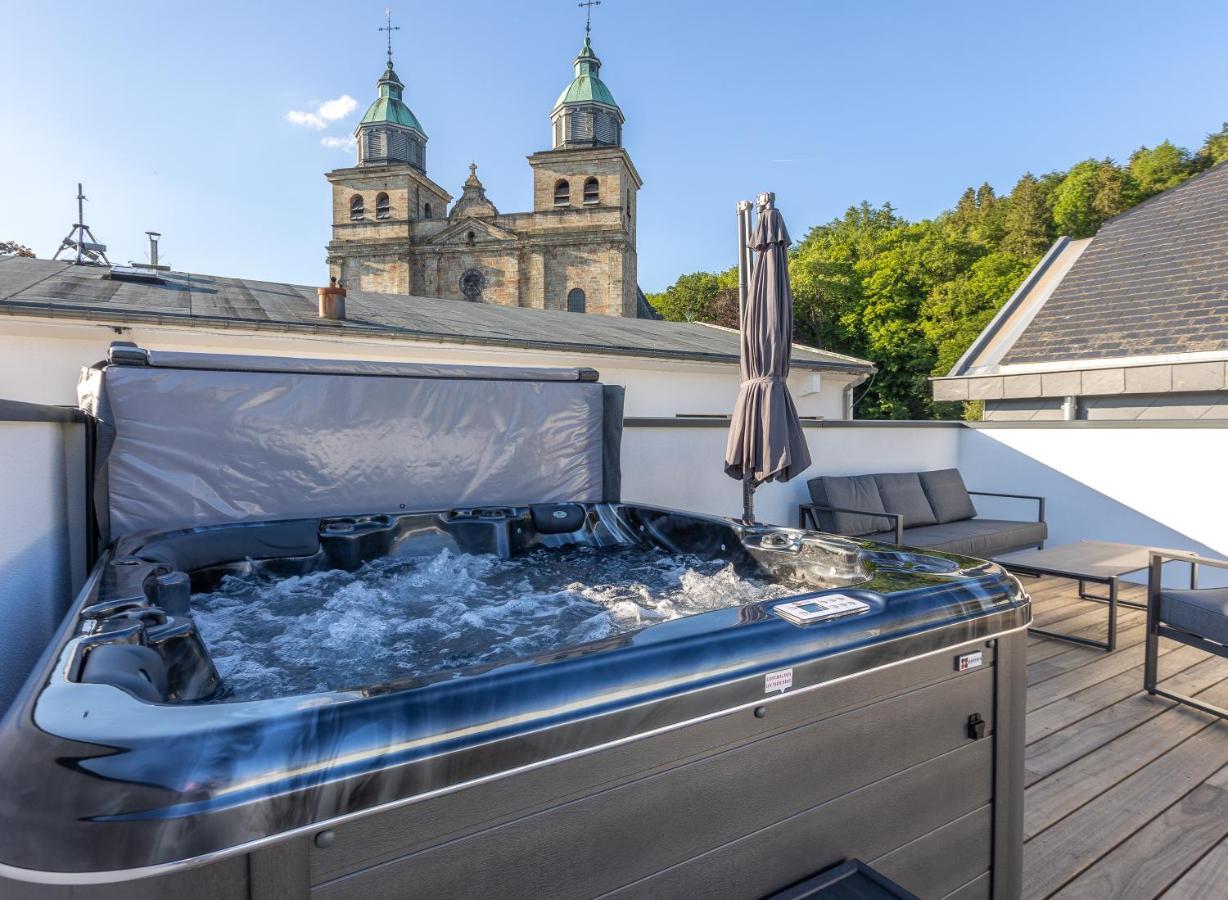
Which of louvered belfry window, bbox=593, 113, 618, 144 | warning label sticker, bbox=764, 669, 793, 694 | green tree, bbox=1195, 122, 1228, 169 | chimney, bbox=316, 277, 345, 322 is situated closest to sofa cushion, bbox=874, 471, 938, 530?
warning label sticker, bbox=764, 669, 793, 694

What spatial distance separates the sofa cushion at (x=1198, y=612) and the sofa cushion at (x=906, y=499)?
2.09 m

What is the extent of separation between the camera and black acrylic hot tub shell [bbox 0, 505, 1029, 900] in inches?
25.2

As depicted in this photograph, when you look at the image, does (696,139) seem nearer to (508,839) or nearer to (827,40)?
(827,40)

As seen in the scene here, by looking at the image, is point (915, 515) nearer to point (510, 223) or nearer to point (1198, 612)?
point (1198, 612)

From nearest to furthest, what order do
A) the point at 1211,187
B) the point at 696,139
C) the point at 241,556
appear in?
the point at 241,556, the point at 1211,187, the point at 696,139

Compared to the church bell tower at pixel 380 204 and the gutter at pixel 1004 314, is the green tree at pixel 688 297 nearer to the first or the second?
the church bell tower at pixel 380 204

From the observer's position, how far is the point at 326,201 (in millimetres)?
31234

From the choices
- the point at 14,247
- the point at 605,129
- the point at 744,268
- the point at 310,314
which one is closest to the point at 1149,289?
the point at 744,268

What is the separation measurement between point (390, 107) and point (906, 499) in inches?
1323

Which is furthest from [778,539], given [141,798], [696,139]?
[696,139]

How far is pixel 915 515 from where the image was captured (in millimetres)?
4660

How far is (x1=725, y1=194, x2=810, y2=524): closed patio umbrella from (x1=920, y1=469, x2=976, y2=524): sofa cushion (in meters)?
1.98

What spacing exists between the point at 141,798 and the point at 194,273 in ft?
30.6

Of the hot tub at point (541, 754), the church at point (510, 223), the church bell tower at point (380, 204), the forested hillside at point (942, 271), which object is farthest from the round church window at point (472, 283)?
the hot tub at point (541, 754)
